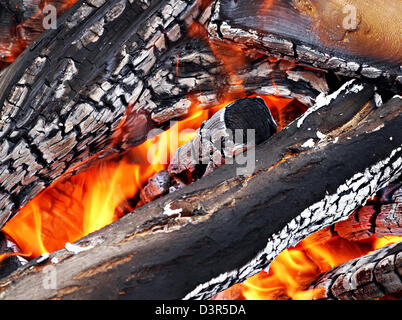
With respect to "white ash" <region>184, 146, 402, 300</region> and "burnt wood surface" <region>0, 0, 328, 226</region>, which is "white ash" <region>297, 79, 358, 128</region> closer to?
"burnt wood surface" <region>0, 0, 328, 226</region>

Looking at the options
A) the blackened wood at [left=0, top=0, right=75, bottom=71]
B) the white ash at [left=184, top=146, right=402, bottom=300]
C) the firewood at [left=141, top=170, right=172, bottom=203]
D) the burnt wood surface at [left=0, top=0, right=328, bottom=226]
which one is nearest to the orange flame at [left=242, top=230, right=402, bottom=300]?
the white ash at [left=184, top=146, right=402, bottom=300]

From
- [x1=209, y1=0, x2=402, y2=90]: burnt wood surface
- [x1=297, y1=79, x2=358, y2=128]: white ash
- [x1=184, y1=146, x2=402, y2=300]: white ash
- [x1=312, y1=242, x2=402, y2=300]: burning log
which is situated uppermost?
[x1=209, y1=0, x2=402, y2=90]: burnt wood surface

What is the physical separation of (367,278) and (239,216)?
0.54 metres

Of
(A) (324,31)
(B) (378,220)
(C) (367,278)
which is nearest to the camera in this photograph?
(C) (367,278)

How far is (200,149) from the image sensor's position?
1509 millimetres

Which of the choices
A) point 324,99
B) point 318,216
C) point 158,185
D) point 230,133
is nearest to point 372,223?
point 318,216

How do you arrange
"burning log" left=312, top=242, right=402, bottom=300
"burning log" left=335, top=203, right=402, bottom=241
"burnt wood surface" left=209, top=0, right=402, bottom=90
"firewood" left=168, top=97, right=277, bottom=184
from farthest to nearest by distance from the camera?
"burning log" left=335, top=203, right=402, bottom=241
"burnt wood surface" left=209, top=0, right=402, bottom=90
"firewood" left=168, top=97, right=277, bottom=184
"burning log" left=312, top=242, right=402, bottom=300

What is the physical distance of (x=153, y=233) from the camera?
44.8 inches

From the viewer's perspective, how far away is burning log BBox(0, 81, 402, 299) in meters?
1.03

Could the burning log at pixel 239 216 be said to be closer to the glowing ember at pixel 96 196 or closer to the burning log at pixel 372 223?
the burning log at pixel 372 223

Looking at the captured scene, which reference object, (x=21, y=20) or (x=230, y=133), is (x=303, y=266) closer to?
(x=230, y=133)

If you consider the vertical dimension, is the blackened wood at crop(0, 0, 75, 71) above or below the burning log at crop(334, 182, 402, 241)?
above

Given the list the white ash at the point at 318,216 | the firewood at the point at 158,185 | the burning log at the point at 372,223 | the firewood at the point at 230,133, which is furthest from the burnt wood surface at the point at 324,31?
the firewood at the point at 158,185

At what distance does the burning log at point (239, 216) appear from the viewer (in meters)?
1.03
